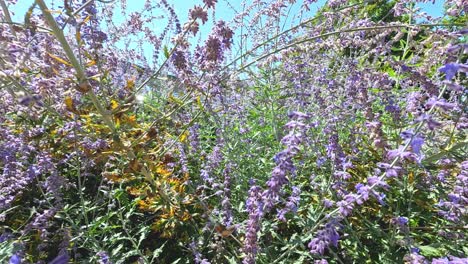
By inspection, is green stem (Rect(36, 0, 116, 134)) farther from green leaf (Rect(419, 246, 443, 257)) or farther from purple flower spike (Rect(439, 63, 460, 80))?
green leaf (Rect(419, 246, 443, 257))

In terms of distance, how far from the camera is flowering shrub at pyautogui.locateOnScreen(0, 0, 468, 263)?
6.57 feet

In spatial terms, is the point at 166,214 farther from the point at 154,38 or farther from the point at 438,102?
the point at 154,38

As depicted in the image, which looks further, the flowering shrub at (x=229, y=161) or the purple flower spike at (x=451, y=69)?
the flowering shrub at (x=229, y=161)

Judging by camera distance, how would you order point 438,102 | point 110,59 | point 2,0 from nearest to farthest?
point 438,102 → point 2,0 → point 110,59

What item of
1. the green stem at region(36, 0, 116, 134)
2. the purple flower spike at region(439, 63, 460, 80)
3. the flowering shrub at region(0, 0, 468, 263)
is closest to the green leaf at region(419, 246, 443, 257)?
the flowering shrub at region(0, 0, 468, 263)

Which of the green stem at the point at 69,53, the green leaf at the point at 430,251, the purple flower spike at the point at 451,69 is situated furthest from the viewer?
the green leaf at the point at 430,251

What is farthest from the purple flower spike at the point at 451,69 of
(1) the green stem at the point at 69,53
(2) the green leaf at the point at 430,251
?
(1) the green stem at the point at 69,53

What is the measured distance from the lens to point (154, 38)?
4.62 meters

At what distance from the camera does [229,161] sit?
3.14 meters

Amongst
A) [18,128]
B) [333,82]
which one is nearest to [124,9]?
[18,128]

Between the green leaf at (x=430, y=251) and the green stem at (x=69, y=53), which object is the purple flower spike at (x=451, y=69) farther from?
the green stem at (x=69, y=53)

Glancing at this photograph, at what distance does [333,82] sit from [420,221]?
1.24 meters

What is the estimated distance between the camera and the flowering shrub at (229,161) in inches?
78.9

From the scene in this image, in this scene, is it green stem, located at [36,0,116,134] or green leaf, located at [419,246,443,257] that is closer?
green stem, located at [36,0,116,134]
